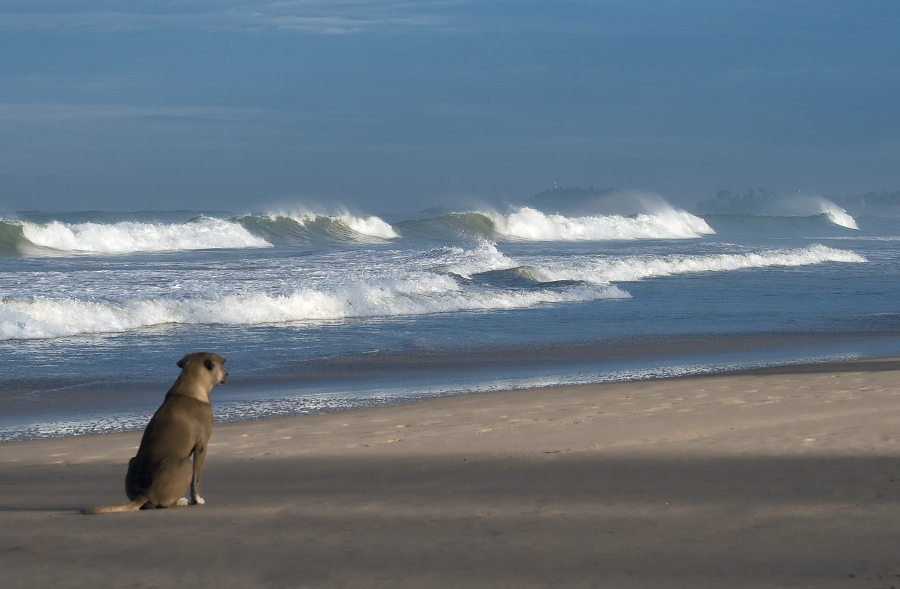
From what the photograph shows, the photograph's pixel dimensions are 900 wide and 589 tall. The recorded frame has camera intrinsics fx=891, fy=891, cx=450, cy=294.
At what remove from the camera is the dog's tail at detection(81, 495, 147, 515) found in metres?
4.42

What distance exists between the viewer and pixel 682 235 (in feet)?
219

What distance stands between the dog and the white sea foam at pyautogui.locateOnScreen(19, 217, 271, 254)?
118 ft

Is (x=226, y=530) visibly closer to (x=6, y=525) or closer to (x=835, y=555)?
(x=6, y=525)

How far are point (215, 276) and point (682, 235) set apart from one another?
165 ft

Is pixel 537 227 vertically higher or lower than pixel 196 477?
higher

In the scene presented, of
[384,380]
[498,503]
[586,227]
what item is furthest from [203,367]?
[586,227]

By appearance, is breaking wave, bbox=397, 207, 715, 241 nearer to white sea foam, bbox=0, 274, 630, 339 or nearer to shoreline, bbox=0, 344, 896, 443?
white sea foam, bbox=0, 274, 630, 339

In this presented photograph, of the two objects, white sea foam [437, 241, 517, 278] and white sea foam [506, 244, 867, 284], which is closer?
white sea foam [506, 244, 867, 284]

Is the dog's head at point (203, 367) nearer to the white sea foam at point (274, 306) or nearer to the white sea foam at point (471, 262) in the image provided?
the white sea foam at point (274, 306)

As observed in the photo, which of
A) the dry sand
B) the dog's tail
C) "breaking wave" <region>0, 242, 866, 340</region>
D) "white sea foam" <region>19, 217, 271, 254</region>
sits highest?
"white sea foam" <region>19, 217, 271, 254</region>

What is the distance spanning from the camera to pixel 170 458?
455cm

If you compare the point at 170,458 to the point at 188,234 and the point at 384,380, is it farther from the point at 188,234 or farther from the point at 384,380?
the point at 188,234

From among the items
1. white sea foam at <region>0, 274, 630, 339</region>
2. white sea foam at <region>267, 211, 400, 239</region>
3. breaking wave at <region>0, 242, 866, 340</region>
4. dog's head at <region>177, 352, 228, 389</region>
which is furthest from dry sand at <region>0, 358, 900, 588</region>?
white sea foam at <region>267, 211, 400, 239</region>

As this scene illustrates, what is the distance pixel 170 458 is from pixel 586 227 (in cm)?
5700
